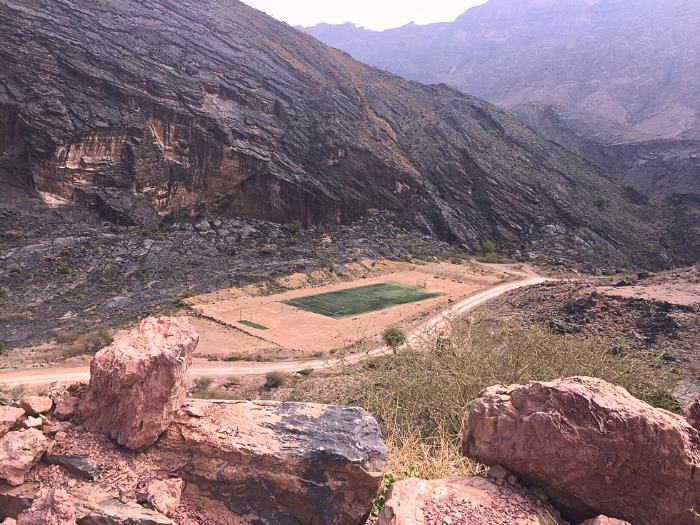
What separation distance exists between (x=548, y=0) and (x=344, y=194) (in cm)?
19335

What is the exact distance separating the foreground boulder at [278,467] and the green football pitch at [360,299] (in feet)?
91.3

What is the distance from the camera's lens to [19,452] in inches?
151

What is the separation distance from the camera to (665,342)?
1530 centimetres

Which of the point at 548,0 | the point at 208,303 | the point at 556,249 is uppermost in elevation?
the point at 548,0

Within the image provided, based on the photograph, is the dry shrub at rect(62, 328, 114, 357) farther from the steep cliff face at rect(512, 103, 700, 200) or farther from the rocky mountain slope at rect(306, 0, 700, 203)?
the rocky mountain slope at rect(306, 0, 700, 203)

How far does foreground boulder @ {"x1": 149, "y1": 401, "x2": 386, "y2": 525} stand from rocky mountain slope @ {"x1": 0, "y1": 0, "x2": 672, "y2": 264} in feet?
136

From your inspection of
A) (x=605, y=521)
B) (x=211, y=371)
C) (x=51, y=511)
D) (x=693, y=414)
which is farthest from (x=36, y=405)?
(x=211, y=371)

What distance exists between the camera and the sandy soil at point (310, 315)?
26156 mm

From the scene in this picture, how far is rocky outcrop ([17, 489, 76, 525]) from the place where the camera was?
3455mm

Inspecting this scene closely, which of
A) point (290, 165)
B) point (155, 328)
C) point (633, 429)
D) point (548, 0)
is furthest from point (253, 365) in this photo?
point (548, 0)

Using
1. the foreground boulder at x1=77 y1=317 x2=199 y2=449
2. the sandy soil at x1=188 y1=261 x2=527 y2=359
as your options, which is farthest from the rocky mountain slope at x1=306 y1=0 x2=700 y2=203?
the foreground boulder at x1=77 y1=317 x2=199 y2=449

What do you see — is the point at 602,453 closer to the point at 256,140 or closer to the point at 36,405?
the point at 36,405

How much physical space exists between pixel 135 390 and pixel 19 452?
0.93 metres

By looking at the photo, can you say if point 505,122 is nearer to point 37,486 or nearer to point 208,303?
point 208,303
